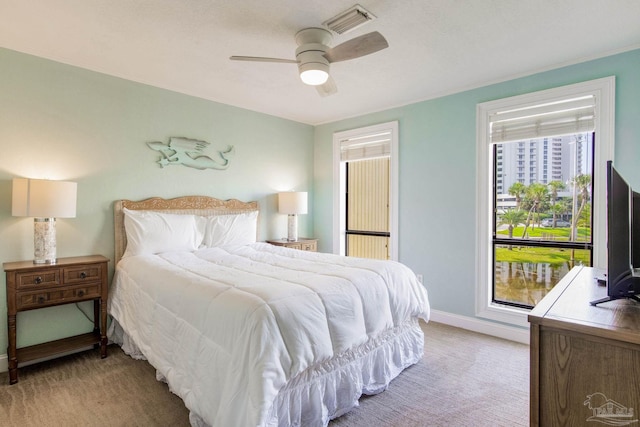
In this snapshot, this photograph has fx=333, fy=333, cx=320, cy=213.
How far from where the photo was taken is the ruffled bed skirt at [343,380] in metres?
1.82

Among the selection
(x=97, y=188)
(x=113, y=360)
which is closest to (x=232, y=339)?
(x=113, y=360)

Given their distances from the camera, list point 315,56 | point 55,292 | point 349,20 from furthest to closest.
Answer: point 55,292
point 315,56
point 349,20

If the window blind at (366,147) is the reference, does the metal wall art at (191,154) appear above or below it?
below

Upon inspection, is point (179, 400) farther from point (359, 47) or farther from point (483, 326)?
point (483, 326)

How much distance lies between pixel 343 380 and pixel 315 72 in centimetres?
208

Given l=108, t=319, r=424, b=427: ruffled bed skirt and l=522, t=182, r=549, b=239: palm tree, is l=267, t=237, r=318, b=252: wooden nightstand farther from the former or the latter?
l=522, t=182, r=549, b=239: palm tree

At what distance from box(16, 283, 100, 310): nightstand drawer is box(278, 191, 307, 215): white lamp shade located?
90.3 inches

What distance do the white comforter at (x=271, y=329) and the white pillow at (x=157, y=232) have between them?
0.78ft

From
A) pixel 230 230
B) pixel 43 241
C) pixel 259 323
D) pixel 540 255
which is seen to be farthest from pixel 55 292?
pixel 540 255

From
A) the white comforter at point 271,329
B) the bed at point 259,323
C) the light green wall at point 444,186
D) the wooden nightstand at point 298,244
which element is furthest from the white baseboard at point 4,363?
the light green wall at point 444,186

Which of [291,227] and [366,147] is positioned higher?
[366,147]

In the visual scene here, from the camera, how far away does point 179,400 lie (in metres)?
2.25

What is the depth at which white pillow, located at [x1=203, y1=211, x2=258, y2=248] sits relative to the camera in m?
3.68

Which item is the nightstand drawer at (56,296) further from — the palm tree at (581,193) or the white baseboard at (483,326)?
the palm tree at (581,193)
